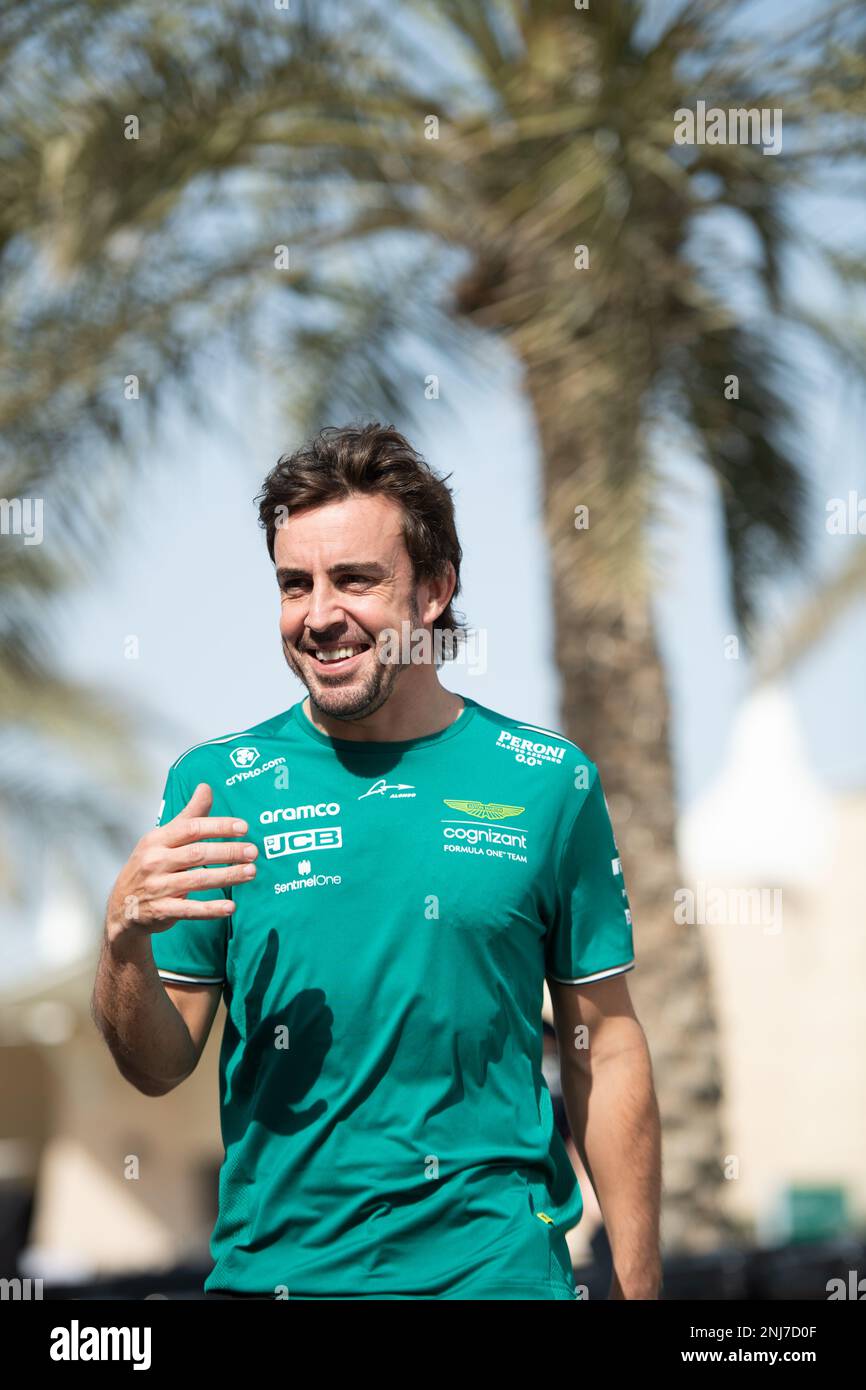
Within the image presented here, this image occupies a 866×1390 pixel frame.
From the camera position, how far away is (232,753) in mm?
2865

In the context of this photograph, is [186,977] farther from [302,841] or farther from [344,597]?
[344,597]

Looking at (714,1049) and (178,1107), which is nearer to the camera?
(714,1049)

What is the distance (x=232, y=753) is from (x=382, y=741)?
0.25 metres

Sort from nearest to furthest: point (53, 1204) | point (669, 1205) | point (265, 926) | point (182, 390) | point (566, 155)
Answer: point (265, 926) → point (566, 155) → point (669, 1205) → point (182, 390) → point (53, 1204)

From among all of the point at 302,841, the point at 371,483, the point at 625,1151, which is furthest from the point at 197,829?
the point at 625,1151

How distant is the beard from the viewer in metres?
2.73

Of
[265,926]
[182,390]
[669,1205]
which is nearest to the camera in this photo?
[265,926]

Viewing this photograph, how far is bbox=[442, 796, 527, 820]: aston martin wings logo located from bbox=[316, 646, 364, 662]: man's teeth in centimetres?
27

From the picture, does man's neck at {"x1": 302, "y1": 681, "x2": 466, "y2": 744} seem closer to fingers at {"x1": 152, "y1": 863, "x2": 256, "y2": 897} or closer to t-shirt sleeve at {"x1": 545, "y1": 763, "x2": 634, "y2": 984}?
t-shirt sleeve at {"x1": 545, "y1": 763, "x2": 634, "y2": 984}

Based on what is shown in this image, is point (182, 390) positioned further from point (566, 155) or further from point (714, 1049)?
point (714, 1049)

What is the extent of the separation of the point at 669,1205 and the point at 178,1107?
40.6 ft
